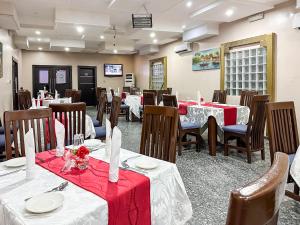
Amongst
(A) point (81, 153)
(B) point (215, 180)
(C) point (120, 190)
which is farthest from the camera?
(B) point (215, 180)

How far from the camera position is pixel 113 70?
490 inches

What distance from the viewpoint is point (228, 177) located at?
127 inches

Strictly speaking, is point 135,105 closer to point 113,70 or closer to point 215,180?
point 215,180

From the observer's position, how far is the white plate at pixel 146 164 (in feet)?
4.73

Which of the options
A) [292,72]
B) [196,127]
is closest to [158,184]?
[196,127]

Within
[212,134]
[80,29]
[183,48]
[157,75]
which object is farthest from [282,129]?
[157,75]

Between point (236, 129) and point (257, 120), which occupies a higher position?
point (257, 120)

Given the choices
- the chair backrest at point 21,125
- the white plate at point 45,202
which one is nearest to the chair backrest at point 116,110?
the chair backrest at point 21,125

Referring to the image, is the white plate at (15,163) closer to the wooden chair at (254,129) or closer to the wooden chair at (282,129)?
the wooden chair at (282,129)

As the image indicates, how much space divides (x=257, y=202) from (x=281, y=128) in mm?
2234

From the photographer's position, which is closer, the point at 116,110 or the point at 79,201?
the point at 79,201

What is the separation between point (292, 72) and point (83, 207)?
5.00 meters

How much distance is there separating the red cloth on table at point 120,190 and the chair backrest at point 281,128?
1547mm

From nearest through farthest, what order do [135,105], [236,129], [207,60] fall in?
1. [236,129]
2. [207,60]
3. [135,105]
